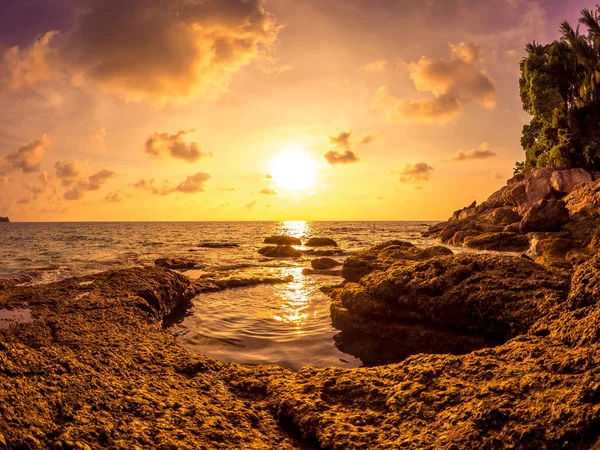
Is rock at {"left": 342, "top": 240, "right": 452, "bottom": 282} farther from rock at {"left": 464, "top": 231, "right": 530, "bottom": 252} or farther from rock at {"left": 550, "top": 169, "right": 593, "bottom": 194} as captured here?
rock at {"left": 550, "top": 169, "right": 593, "bottom": 194}

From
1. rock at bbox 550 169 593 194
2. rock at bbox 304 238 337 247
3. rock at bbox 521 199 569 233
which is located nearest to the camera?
rock at bbox 521 199 569 233

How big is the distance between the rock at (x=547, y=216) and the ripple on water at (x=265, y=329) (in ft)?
84.8

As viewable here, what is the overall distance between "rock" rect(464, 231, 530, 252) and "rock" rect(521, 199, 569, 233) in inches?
152

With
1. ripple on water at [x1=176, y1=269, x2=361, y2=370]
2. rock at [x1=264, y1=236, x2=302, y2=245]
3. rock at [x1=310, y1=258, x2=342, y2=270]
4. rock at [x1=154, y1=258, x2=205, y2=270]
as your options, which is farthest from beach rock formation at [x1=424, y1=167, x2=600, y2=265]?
rock at [x1=154, y1=258, x2=205, y2=270]

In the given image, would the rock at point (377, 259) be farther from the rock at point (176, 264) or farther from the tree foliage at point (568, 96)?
the tree foliage at point (568, 96)

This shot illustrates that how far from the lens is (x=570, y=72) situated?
4312 centimetres

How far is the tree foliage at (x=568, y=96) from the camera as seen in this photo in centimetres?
3850

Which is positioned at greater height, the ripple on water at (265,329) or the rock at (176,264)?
the rock at (176,264)

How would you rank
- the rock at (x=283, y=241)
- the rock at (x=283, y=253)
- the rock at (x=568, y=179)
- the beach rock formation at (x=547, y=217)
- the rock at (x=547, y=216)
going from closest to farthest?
the beach rock formation at (x=547, y=217), the rock at (x=547, y=216), the rock at (x=283, y=253), the rock at (x=568, y=179), the rock at (x=283, y=241)

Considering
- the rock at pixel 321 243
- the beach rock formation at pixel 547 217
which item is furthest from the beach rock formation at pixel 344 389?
the rock at pixel 321 243

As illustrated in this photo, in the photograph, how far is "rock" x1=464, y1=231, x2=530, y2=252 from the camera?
86.7ft

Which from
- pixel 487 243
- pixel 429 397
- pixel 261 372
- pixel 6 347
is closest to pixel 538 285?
pixel 429 397

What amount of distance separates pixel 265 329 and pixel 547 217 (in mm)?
29980

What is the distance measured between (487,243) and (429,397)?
28.1 meters
